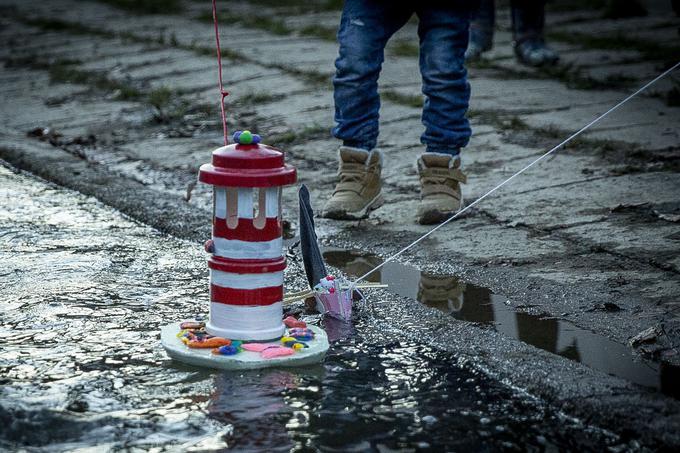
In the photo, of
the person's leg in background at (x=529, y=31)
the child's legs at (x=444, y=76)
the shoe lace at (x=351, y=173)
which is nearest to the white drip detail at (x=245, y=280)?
the shoe lace at (x=351, y=173)


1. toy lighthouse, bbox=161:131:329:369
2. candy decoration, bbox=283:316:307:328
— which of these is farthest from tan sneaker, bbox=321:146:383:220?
toy lighthouse, bbox=161:131:329:369

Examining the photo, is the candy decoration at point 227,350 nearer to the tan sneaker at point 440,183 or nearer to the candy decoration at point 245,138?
the candy decoration at point 245,138

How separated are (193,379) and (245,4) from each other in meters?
8.99

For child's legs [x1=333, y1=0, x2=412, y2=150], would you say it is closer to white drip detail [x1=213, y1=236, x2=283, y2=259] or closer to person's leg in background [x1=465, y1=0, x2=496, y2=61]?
white drip detail [x1=213, y1=236, x2=283, y2=259]

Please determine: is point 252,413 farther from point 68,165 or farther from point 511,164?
point 68,165

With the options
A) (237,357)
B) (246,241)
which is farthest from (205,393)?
(246,241)

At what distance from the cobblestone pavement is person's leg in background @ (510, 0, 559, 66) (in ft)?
0.39

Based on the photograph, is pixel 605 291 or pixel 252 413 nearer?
pixel 252 413

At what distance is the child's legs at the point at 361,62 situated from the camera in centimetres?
399

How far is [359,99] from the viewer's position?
404cm

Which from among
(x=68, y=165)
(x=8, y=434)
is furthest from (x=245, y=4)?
(x=8, y=434)

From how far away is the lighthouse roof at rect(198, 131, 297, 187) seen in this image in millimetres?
2549

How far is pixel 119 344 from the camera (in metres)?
2.69

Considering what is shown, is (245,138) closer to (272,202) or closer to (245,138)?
(245,138)
